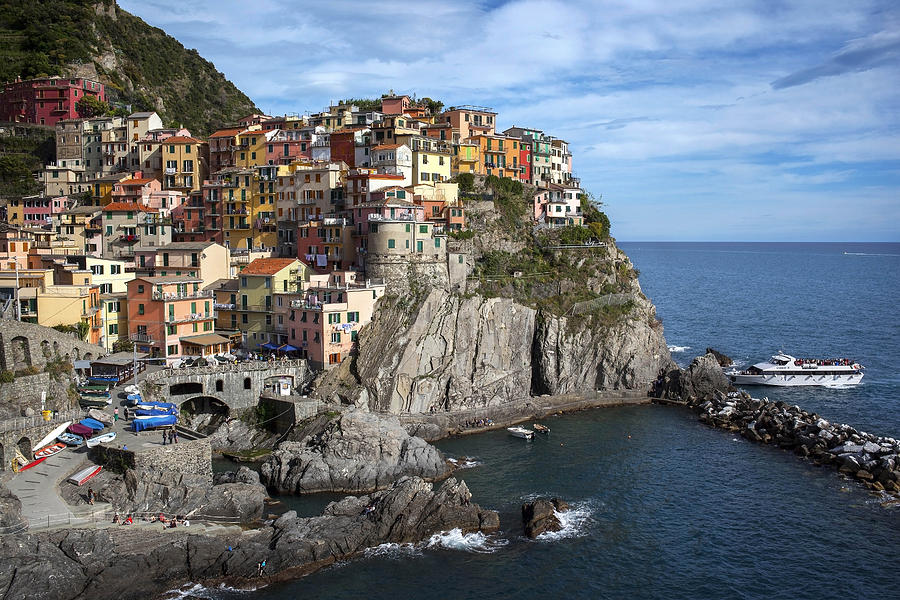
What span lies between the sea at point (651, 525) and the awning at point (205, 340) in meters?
20.2

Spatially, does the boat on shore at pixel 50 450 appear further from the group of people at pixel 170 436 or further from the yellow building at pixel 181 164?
the yellow building at pixel 181 164

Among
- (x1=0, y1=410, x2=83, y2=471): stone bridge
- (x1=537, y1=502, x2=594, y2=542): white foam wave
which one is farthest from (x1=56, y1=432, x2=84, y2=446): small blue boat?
(x1=537, y1=502, x2=594, y2=542): white foam wave

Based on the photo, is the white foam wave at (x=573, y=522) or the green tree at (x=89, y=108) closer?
the white foam wave at (x=573, y=522)

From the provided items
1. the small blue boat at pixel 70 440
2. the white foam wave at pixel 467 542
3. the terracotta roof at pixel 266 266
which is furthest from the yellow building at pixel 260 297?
the white foam wave at pixel 467 542

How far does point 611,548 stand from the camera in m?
41.3

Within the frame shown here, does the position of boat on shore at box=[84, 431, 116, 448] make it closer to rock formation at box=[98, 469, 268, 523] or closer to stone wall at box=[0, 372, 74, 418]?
rock formation at box=[98, 469, 268, 523]

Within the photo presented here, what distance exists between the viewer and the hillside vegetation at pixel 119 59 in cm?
10831

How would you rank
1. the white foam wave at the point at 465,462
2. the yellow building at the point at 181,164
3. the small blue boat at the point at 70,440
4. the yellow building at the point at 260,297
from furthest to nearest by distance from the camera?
the yellow building at the point at 181,164 → the yellow building at the point at 260,297 → the white foam wave at the point at 465,462 → the small blue boat at the point at 70,440

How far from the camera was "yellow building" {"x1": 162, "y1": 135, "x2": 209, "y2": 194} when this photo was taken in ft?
294

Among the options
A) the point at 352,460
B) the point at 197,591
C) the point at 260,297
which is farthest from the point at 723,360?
the point at 197,591

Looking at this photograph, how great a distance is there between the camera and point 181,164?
9006 centimetres

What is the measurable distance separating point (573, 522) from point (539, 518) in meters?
2.33

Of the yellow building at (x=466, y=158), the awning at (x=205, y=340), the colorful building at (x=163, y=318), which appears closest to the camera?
the colorful building at (x=163, y=318)

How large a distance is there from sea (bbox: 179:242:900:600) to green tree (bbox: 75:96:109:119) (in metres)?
71.8
